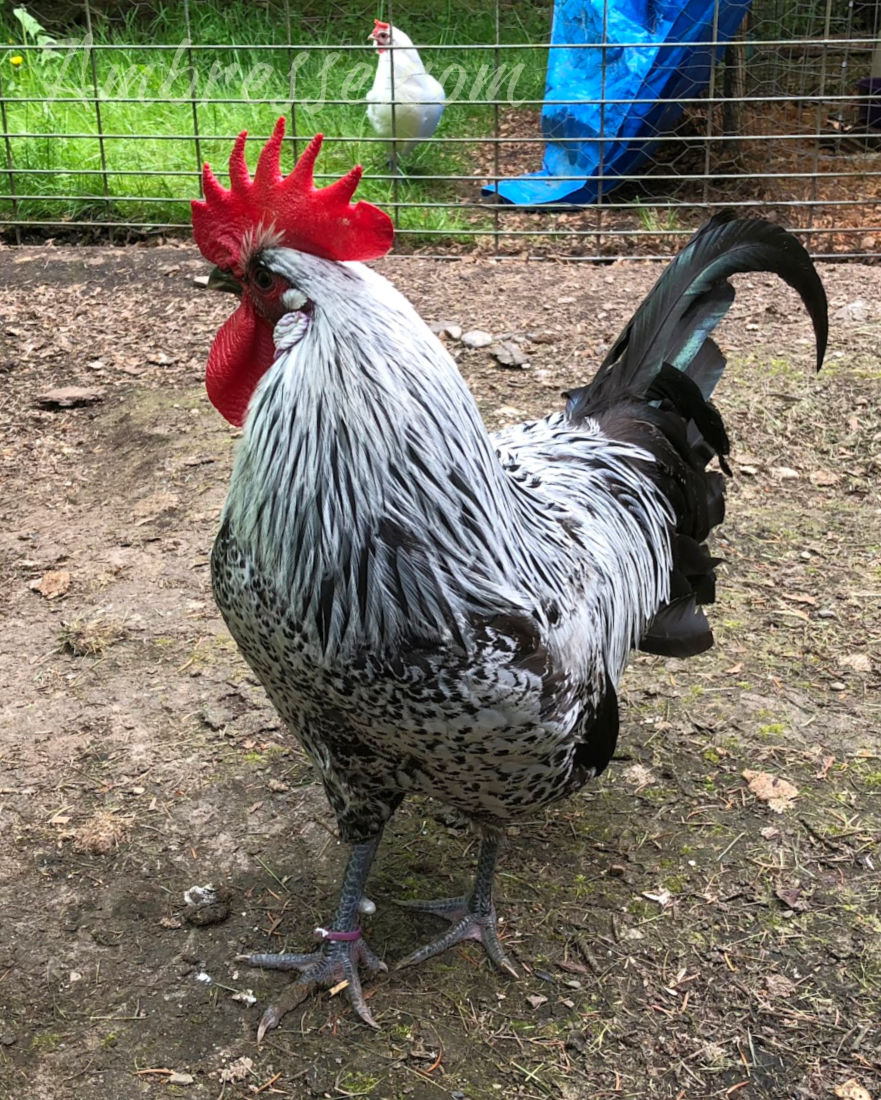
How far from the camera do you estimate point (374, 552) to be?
2371 millimetres

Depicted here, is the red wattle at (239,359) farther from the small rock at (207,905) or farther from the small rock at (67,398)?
the small rock at (67,398)

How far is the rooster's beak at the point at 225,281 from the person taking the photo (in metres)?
2.52

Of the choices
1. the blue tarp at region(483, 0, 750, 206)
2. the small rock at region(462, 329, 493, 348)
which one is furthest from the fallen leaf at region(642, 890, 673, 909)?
the blue tarp at region(483, 0, 750, 206)

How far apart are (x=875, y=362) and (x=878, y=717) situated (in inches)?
99.2

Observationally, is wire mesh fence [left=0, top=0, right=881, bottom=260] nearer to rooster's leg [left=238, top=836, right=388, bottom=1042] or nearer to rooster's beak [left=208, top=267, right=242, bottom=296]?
rooster's beak [left=208, top=267, right=242, bottom=296]

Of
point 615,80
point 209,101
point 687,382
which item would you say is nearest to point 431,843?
point 687,382

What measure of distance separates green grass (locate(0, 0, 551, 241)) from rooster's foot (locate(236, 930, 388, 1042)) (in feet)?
16.1

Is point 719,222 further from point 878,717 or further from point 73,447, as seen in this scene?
point 73,447

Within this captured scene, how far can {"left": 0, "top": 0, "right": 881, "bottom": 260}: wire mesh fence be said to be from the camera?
7.06 meters

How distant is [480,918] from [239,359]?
1.61m

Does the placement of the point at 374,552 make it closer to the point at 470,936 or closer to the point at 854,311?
the point at 470,936

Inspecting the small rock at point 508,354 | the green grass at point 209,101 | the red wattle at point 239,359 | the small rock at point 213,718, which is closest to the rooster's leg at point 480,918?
the small rock at point 213,718

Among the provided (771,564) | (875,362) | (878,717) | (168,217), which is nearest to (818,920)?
(878,717)

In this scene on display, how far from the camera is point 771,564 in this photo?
14.9 ft
